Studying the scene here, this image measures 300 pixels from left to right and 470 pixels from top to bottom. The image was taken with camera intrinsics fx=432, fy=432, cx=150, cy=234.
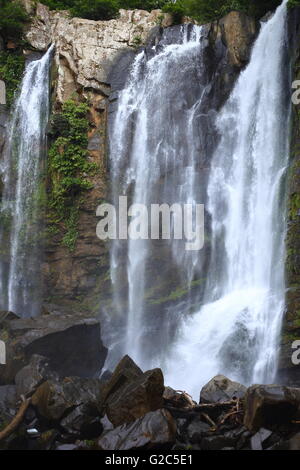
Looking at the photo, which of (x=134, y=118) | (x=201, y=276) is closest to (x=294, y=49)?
(x=134, y=118)

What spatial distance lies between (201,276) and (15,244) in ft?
24.7

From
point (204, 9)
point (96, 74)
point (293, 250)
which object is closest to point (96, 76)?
point (96, 74)

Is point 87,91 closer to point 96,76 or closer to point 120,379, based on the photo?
→ point 96,76

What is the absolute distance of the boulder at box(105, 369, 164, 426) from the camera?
7438mm

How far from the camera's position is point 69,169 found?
16.6 m

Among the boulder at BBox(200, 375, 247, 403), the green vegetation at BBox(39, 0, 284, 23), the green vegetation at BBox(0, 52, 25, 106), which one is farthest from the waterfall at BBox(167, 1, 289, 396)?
the green vegetation at BBox(0, 52, 25, 106)

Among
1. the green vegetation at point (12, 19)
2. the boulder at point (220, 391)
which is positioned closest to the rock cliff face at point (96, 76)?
the green vegetation at point (12, 19)

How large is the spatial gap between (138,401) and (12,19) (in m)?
17.7

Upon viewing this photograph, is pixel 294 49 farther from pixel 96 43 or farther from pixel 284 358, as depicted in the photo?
pixel 284 358

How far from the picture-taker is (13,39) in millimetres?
19312

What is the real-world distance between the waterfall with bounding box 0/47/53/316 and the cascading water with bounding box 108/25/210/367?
321 cm

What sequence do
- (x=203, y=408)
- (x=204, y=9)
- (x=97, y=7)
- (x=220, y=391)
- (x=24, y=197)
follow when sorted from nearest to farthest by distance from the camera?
(x=203, y=408) < (x=220, y=391) < (x=24, y=197) < (x=204, y=9) < (x=97, y=7)

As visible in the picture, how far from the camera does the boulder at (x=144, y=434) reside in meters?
6.58

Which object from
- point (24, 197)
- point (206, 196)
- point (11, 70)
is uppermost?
point (11, 70)
